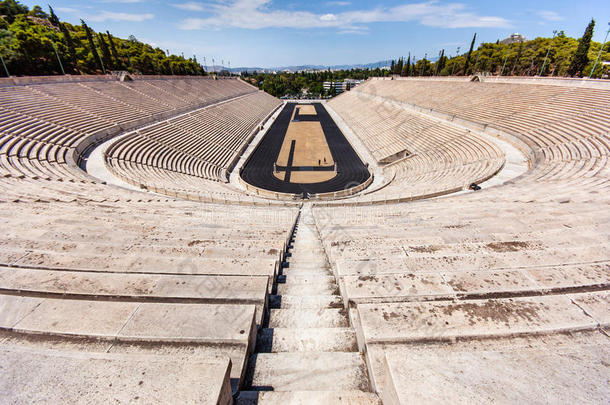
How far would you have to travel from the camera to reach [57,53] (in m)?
34.8

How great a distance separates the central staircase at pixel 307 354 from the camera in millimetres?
2154

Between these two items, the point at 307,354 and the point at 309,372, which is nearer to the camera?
the point at 309,372

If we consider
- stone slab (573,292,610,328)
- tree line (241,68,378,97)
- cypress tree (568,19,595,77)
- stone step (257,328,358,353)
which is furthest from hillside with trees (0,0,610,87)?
stone slab (573,292,610,328)

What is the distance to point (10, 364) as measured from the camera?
191cm

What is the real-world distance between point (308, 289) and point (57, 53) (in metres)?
50.9

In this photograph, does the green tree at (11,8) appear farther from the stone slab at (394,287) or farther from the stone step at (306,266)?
the stone slab at (394,287)

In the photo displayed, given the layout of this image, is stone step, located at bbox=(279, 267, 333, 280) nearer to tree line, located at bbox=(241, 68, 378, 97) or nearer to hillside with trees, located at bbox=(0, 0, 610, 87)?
hillside with trees, located at bbox=(0, 0, 610, 87)

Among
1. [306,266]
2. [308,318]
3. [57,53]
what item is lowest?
[306,266]

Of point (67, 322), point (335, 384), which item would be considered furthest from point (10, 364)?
point (335, 384)

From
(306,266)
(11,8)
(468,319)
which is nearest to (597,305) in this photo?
(468,319)

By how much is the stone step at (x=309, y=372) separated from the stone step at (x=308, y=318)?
Answer: 25.7 inches

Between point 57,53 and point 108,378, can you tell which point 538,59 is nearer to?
point 108,378

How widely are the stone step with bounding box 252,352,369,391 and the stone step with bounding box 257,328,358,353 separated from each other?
21cm

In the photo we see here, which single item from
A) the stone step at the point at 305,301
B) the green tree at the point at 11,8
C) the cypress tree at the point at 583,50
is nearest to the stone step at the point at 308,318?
the stone step at the point at 305,301
